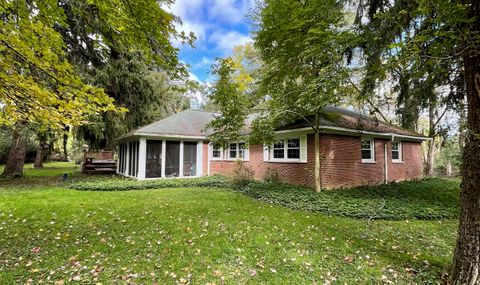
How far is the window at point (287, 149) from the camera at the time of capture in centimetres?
1095

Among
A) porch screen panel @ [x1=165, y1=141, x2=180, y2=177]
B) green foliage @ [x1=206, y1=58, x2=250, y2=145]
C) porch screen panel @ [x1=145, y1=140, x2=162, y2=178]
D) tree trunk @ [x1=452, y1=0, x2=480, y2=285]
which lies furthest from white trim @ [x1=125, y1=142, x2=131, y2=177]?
tree trunk @ [x1=452, y1=0, x2=480, y2=285]

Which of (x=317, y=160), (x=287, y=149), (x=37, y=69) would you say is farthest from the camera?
(x=287, y=149)

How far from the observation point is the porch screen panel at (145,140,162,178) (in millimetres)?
13086

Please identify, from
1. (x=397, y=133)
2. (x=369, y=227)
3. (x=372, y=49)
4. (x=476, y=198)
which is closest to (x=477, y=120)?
(x=476, y=198)

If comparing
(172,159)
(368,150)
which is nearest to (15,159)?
(172,159)

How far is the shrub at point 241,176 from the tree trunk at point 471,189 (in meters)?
8.12

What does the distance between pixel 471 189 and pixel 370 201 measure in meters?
5.46

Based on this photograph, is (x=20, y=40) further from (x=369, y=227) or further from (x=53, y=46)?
(x=369, y=227)

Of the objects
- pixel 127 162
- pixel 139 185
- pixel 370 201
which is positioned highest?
pixel 127 162

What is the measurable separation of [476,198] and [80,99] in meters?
5.64

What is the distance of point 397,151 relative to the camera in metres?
13.9

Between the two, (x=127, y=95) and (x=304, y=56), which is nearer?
(x=304, y=56)

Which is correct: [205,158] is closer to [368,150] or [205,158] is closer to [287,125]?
[287,125]

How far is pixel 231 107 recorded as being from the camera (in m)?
10.2
